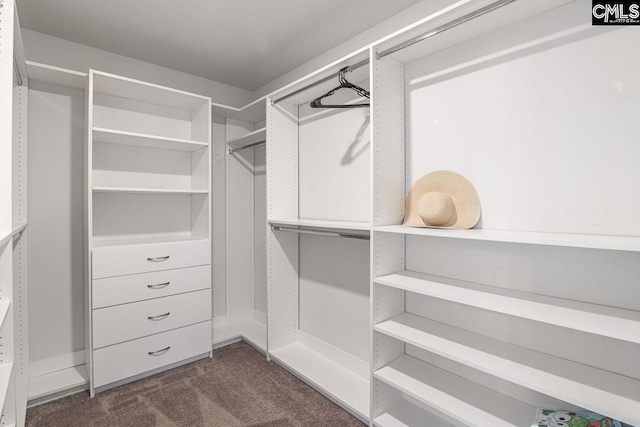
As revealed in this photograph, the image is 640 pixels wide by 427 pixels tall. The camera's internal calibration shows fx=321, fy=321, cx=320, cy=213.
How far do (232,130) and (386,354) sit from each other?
8.22ft

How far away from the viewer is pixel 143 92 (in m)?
2.48

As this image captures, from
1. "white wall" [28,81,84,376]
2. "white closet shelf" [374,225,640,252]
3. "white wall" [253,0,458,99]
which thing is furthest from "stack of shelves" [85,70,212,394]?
"white closet shelf" [374,225,640,252]

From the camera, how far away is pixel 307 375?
87.6 inches

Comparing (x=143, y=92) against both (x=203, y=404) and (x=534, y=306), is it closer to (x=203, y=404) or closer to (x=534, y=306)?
(x=203, y=404)

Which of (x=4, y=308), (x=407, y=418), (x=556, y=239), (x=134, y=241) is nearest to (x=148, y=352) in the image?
(x=134, y=241)

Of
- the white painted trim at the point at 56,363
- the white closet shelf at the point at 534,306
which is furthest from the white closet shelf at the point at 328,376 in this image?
the white painted trim at the point at 56,363

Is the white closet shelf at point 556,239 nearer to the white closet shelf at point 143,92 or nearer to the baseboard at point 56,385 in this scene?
the white closet shelf at point 143,92

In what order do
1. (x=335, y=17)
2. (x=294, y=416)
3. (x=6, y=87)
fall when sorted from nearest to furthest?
(x=6, y=87) → (x=294, y=416) → (x=335, y=17)

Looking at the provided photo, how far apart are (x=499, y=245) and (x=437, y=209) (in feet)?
1.18

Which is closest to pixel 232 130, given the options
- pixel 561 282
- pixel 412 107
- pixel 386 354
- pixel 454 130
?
pixel 412 107

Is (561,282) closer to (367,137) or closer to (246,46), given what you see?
(367,137)

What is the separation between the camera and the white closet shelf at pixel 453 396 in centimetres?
143

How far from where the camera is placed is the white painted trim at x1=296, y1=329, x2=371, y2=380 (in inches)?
87.6

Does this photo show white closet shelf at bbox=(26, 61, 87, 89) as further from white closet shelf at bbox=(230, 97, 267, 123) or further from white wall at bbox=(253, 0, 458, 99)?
white wall at bbox=(253, 0, 458, 99)
